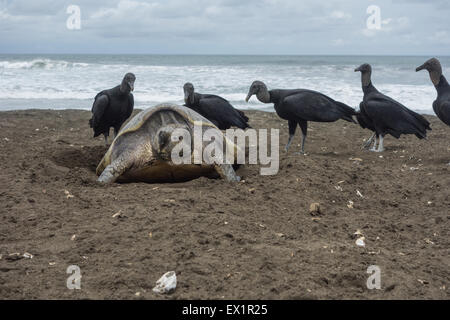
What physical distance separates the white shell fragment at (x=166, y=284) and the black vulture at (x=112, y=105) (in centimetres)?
418

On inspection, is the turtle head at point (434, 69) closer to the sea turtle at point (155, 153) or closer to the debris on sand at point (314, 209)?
the sea turtle at point (155, 153)

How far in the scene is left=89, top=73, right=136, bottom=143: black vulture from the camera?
631cm

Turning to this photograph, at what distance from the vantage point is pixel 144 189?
420cm

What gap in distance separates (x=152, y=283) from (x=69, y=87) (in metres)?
17.0

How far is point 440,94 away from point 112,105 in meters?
4.63

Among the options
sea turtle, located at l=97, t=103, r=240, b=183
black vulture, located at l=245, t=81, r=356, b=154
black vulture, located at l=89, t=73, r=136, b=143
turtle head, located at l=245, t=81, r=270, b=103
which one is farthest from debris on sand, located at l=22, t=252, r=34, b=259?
turtle head, located at l=245, t=81, r=270, b=103

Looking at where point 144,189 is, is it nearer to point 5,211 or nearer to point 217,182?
point 217,182

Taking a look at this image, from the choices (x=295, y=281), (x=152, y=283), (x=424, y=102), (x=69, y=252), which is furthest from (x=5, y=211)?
(x=424, y=102)

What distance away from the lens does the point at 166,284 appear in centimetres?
246

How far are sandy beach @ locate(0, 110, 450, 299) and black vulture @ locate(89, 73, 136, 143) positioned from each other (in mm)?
842

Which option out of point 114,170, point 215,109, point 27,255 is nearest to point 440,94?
point 215,109

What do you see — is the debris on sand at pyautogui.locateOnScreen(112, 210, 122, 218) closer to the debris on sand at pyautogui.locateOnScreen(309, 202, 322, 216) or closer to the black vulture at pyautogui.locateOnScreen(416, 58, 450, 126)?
the debris on sand at pyautogui.locateOnScreen(309, 202, 322, 216)

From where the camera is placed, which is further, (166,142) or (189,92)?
(189,92)

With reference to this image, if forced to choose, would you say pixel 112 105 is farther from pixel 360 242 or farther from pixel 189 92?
pixel 360 242
